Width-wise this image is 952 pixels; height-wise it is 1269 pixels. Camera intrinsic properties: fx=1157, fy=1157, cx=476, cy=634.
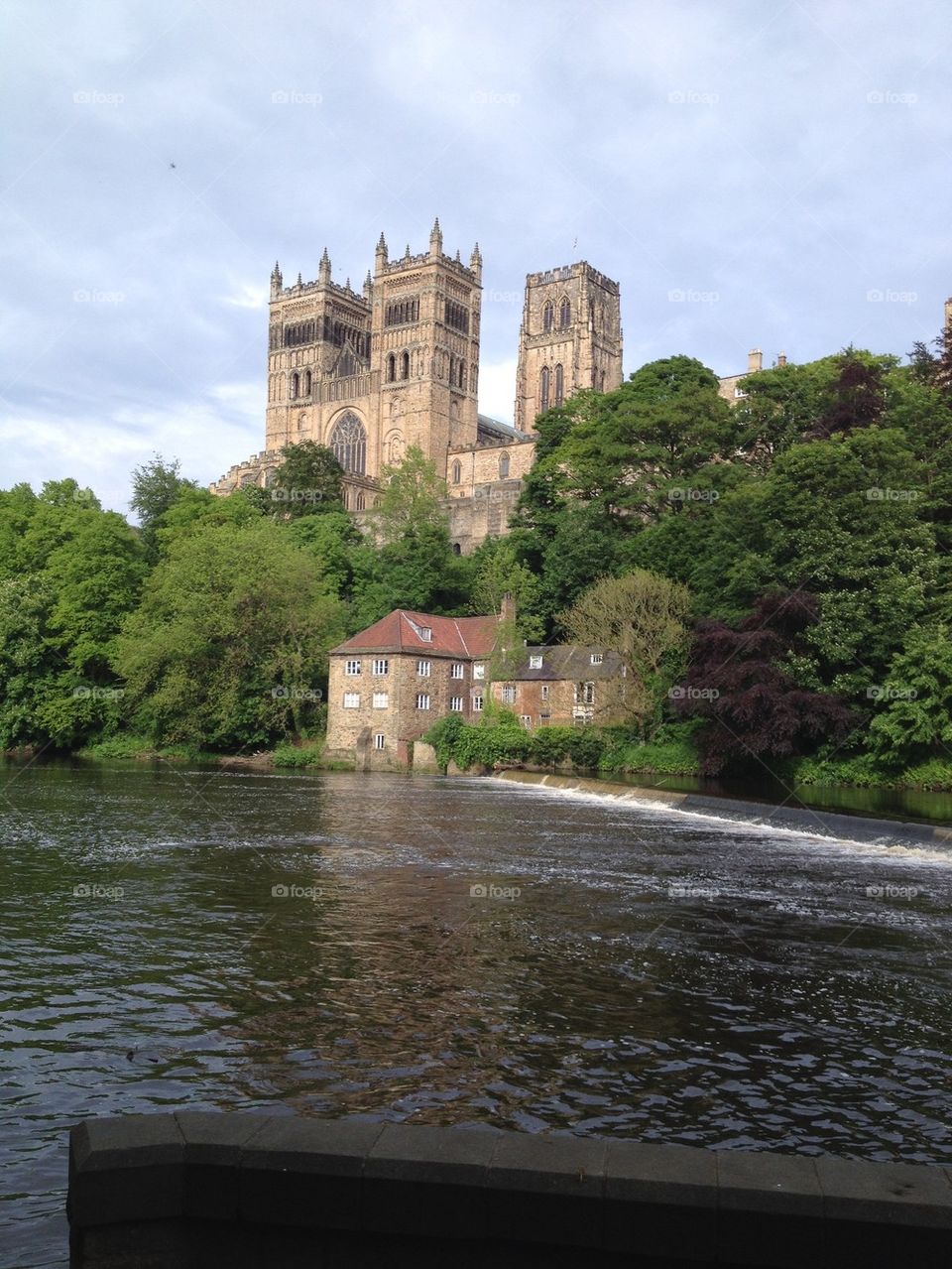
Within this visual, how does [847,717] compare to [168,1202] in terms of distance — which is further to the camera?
[847,717]

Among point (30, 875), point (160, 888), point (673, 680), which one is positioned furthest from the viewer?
point (673, 680)

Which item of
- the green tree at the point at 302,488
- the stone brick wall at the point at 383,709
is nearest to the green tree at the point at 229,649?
the stone brick wall at the point at 383,709

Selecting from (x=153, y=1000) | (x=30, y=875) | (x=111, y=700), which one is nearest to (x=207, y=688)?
(x=111, y=700)

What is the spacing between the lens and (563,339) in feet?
445

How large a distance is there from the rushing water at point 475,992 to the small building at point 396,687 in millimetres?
35045

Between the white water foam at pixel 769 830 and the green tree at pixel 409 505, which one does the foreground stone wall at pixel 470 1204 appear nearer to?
the white water foam at pixel 769 830

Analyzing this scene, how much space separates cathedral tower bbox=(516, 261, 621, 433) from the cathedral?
0.16 metres

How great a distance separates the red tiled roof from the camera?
62.1 m

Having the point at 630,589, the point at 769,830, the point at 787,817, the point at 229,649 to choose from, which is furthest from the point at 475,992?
the point at 229,649

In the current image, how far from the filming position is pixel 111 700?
65.6 meters

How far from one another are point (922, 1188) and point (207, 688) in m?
58.8

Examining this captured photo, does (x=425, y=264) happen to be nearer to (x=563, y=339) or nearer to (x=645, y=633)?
(x=563, y=339)

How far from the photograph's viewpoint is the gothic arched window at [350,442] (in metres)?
136

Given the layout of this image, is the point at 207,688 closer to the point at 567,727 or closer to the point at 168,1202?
the point at 567,727
